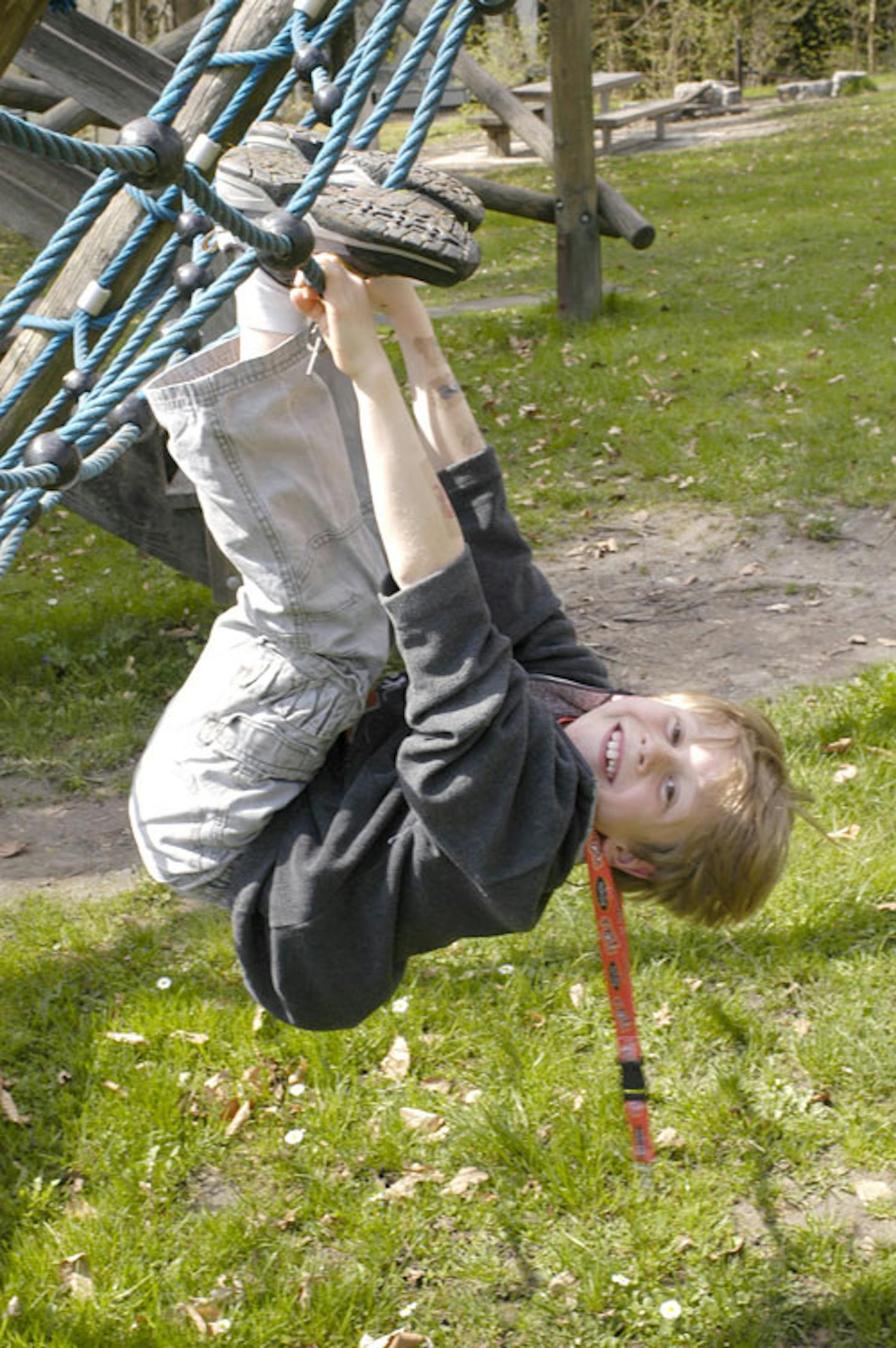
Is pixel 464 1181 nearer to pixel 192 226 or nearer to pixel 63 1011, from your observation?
pixel 63 1011

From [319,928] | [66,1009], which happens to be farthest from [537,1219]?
[66,1009]

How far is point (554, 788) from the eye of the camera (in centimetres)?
203

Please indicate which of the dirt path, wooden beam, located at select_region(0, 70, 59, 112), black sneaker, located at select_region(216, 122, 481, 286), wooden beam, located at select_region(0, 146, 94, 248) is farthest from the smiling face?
wooden beam, located at select_region(0, 70, 59, 112)

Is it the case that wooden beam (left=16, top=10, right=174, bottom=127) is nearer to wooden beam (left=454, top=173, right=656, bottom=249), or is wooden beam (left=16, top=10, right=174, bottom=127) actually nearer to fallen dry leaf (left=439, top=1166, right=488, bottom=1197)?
fallen dry leaf (left=439, top=1166, right=488, bottom=1197)

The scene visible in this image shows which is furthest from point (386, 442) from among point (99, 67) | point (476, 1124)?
point (99, 67)

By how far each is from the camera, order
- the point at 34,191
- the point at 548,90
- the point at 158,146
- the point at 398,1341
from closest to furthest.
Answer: the point at 158,146 → the point at 398,1341 → the point at 34,191 → the point at 548,90

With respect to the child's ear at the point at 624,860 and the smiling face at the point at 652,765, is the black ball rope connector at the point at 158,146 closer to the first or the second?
the smiling face at the point at 652,765

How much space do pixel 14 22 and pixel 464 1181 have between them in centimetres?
219

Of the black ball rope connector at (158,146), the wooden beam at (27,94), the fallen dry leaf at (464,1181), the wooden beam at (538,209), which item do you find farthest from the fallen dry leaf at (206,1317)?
the wooden beam at (538,209)

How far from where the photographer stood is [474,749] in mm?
1914

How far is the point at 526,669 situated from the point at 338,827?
484 mm

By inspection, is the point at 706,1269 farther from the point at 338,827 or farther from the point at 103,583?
the point at 103,583

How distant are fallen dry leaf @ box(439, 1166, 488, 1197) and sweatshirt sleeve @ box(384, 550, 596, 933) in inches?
40.7

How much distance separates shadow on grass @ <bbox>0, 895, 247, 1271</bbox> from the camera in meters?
2.87
